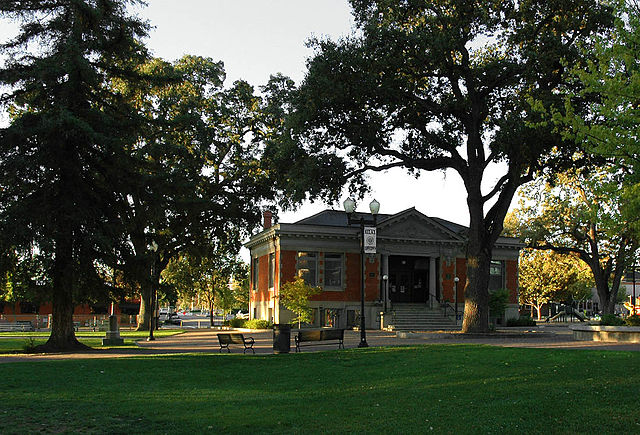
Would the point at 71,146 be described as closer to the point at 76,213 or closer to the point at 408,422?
the point at 76,213

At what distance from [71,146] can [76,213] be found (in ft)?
9.41

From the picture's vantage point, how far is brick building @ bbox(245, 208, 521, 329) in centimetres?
3950

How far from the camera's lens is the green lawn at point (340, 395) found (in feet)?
29.2

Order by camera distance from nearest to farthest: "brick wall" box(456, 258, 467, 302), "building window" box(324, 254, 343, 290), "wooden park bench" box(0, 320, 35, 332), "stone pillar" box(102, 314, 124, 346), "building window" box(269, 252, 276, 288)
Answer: "stone pillar" box(102, 314, 124, 346) < "building window" box(324, 254, 343, 290) < "building window" box(269, 252, 276, 288) < "brick wall" box(456, 258, 467, 302) < "wooden park bench" box(0, 320, 35, 332)

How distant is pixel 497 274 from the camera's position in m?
46.5

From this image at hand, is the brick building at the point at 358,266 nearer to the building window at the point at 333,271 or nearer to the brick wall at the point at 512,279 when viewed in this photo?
the building window at the point at 333,271

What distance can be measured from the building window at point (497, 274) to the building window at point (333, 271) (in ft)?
40.7

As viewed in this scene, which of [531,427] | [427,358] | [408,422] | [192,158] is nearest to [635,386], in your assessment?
[531,427]

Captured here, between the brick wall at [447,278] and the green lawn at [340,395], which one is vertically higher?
the brick wall at [447,278]

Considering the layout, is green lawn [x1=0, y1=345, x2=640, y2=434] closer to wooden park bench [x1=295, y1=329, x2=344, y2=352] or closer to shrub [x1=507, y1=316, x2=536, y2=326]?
wooden park bench [x1=295, y1=329, x2=344, y2=352]

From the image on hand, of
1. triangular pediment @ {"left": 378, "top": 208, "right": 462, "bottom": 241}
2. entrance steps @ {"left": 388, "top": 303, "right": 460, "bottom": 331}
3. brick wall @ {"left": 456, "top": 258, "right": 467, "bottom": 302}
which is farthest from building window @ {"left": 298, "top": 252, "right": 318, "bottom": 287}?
brick wall @ {"left": 456, "top": 258, "right": 467, "bottom": 302}

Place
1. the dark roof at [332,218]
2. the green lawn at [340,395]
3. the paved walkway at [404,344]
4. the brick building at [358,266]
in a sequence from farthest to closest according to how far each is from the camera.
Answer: the dark roof at [332,218] < the brick building at [358,266] < the paved walkway at [404,344] < the green lawn at [340,395]

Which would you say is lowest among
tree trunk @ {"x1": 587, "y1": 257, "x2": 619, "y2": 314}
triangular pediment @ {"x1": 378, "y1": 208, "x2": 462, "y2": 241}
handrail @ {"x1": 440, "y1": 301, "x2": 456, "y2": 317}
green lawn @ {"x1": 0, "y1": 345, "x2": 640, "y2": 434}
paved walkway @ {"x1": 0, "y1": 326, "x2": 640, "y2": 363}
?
paved walkway @ {"x1": 0, "y1": 326, "x2": 640, "y2": 363}

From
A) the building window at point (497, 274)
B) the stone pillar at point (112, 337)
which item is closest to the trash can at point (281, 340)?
the stone pillar at point (112, 337)
